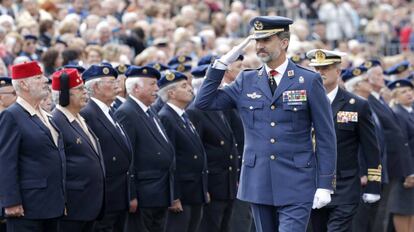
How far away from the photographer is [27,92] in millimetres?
10023

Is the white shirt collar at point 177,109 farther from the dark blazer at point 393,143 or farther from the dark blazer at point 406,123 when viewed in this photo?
the dark blazer at point 406,123

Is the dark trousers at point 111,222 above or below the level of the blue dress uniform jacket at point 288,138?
below

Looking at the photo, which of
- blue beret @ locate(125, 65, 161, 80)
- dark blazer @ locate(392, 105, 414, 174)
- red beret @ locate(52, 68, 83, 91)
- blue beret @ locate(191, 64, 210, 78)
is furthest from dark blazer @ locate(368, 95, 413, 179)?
red beret @ locate(52, 68, 83, 91)

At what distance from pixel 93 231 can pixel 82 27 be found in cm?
813

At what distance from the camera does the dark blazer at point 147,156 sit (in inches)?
459

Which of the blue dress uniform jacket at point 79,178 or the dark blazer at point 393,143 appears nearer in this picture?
the blue dress uniform jacket at point 79,178

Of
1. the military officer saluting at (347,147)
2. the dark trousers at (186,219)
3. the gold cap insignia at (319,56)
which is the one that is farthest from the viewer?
the dark trousers at (186,219)

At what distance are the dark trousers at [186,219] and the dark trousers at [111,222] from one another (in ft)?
2.26

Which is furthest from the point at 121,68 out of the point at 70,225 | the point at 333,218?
the point at 333,218

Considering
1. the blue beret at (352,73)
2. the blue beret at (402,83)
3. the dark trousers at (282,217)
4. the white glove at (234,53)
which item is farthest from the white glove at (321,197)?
the blue beret at (402,83)

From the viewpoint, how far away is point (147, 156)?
11672 millimetres

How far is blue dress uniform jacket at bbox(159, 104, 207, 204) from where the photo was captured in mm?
12273

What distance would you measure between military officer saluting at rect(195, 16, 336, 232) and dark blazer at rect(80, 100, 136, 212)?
74.7 inches

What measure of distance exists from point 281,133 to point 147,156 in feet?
9.10
